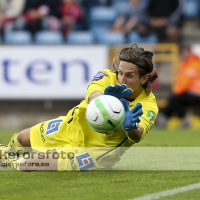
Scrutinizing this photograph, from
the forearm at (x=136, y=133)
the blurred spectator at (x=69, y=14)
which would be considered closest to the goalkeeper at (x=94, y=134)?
the forearm at (x=136, y=133)

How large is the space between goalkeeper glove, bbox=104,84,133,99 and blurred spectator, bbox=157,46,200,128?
Answer: 31.2 feet

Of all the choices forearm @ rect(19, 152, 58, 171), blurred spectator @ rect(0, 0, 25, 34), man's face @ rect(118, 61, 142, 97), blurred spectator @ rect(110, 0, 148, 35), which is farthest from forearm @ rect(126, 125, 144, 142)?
blurred spectator @ rect(0, 0, 25, 34)

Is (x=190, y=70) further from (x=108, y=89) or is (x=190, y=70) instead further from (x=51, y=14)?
(x=108, y=89)

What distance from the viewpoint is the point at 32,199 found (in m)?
5.09

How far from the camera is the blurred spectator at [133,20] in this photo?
56.3 feet

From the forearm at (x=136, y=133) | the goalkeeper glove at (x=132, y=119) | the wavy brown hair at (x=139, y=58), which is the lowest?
the forearm at (x=136, y=133)

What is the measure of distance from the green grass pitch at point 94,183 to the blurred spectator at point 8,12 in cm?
1053

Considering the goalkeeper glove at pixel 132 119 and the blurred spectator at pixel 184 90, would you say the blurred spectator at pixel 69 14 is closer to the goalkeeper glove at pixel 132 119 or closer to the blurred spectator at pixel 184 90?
the blurred spectator at pixel 184 90

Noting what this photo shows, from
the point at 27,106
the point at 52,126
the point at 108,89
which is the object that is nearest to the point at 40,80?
the point at 27,106

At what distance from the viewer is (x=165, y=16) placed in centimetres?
1744

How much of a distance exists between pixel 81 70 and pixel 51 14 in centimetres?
248

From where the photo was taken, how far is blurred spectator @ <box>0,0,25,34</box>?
1708 cm

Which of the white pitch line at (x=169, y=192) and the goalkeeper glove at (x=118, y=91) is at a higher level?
the goalkeeper glove at (x=118, y=91)

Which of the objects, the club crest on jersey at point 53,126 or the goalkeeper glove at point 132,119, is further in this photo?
the club crest on jersey at point 53,126
